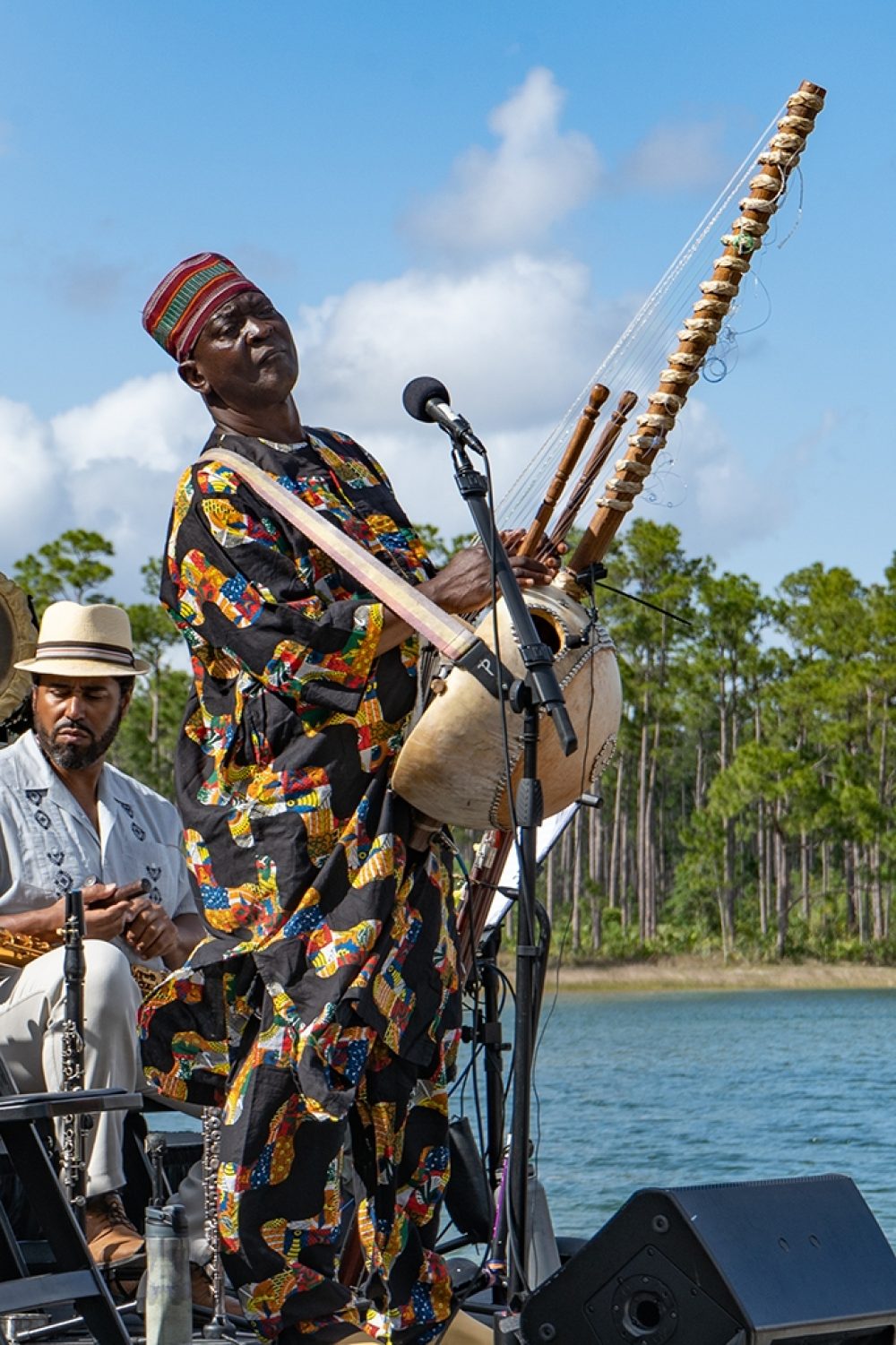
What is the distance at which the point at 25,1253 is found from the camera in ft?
11.8

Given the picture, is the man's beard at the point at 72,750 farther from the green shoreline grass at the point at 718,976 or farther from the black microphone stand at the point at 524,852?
the green shoreline grass at the point at 718,976

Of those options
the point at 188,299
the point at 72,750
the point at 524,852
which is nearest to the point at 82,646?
the point at 72,750

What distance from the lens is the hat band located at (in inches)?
172

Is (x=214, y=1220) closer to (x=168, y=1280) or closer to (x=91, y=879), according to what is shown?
(x=168, y=1280)

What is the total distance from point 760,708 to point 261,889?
4911 cm

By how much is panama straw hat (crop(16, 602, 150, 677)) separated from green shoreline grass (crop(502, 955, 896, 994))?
37.3 metres

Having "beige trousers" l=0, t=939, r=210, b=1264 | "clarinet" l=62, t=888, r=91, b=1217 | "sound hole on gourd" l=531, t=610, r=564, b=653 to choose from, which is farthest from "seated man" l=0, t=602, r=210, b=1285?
"sound hole on gourd" l=531, t=610, r=564, b=653

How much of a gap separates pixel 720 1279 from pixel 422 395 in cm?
133

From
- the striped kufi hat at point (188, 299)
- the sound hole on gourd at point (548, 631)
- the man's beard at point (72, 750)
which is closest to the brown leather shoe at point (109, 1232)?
the man's beard at point (72, 750)

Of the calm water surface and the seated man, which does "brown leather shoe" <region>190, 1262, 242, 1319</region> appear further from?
the calm water surface

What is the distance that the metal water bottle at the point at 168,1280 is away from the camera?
2.75m

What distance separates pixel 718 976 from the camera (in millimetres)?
41406

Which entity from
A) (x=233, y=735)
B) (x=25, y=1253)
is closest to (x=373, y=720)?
(x=233, y=735)

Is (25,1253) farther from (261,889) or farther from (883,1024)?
(883,1024)
